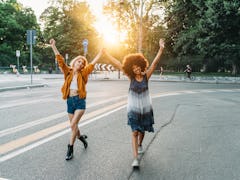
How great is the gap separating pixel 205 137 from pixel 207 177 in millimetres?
2213

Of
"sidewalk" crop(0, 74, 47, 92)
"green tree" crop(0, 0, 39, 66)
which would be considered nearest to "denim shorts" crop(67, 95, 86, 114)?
"sidewalk" crop(0, 74, 47, 92)

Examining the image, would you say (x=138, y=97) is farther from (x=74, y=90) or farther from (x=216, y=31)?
(x=216, y=31)

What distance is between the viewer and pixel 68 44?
53938mm

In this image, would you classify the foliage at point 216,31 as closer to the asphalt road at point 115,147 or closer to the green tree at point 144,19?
the green tree at point 144,19

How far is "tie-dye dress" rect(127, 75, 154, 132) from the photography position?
426cm

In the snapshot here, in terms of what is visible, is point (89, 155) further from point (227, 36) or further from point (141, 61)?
point (227, 36)

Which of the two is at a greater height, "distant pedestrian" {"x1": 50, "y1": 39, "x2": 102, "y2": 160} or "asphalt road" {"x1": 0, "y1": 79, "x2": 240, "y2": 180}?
"distant pedestrian" {"x1": 50, "y1": 39, "x2": 102, "y2": 160}

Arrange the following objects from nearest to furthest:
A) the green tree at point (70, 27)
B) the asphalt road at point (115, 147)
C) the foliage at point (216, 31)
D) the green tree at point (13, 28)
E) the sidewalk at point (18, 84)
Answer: the asphalt road at point (115, 147) < the sidewalk at point (18, 84) < the foliage at point (216, 31) < the green tree at point (13, 28) < the green tree at point (70, 27)

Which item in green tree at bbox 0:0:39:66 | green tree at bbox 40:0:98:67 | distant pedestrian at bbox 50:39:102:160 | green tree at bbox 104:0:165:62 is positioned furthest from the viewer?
green tree at bbox 40:0:98:67

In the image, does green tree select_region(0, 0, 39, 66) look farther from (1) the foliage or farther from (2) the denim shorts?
(2) the denim shorts

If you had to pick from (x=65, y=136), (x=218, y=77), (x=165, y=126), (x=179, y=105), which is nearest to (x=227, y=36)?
(x=218, y=77)

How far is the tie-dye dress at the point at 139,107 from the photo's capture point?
4258 millimetres

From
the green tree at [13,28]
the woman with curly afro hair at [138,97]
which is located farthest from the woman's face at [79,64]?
the green tree at [13,28]

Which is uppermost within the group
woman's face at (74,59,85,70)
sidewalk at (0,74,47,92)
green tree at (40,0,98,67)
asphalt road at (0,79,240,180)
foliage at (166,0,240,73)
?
green tree at (40,0,98,67)
